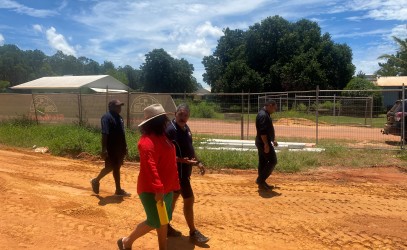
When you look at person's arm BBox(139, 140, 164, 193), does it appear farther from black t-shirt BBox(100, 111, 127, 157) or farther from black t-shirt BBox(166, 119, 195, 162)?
black t-shirt BBox(100, 111, 127, 157)

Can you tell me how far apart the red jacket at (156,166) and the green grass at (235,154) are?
5.82 meters

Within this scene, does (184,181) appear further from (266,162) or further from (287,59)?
(287,59)

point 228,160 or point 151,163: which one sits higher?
point 151,163

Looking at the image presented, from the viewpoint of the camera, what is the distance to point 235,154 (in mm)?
10789

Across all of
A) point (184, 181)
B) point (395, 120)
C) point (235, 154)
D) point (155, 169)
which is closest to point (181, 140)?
point (184, 181)

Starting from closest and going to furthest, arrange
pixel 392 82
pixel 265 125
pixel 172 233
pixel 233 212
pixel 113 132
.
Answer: pixel 172 233 → pixel 233 212 → pixel 113 132 → pixel 265 125 → pixel 392 82

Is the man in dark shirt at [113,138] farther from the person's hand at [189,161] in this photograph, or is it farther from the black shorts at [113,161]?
the person's hand at [189,161]

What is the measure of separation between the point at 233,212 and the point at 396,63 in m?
43.5

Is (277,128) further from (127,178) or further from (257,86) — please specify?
(257,86)

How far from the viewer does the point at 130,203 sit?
6.93 m

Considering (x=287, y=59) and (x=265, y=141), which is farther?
(x=287, y=59)

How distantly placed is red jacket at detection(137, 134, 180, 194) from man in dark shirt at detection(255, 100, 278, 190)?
329 centimetres

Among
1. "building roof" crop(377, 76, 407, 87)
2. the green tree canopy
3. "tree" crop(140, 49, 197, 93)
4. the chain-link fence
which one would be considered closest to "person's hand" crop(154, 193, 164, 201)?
the chain-link fence

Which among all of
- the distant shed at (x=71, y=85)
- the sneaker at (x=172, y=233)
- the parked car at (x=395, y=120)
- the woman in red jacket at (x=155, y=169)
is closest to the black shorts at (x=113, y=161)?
the sneaker at (x=172, y=233)
